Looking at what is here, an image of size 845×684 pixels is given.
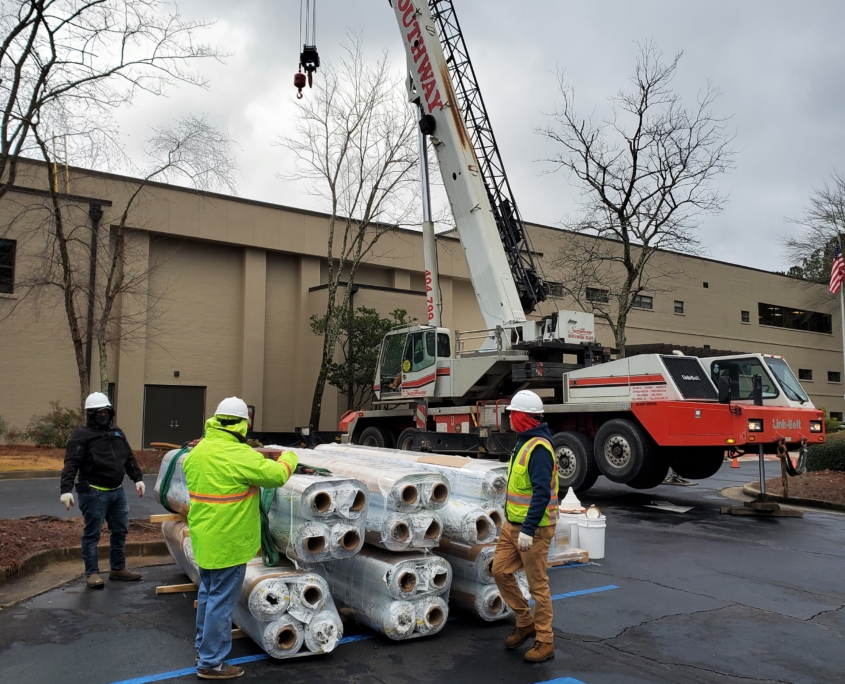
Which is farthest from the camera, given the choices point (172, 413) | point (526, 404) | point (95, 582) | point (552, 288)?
point (172, 413)

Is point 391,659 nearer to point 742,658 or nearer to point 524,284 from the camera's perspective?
point 742,658

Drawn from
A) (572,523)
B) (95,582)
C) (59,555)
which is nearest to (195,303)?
(59,555)

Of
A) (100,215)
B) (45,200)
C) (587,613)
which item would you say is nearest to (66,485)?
(587,613)

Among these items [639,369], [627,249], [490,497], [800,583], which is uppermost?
[627,249]

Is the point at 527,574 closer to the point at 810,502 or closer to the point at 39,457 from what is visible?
the point at 810,502

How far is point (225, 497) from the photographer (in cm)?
499

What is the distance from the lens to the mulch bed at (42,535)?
782 cm

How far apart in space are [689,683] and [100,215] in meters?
23.4

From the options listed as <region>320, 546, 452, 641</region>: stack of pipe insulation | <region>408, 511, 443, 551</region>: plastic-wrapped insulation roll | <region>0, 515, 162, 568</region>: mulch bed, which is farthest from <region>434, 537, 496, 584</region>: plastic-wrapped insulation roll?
<region>0, 515, 162, 568</region>: mulch bed

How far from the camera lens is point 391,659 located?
17.4ft

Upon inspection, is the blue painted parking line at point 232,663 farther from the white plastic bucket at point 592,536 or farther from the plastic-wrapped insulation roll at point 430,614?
the white plastic bucket at point 592,536

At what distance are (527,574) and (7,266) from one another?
73.9 ft

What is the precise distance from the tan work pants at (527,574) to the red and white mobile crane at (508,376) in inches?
308

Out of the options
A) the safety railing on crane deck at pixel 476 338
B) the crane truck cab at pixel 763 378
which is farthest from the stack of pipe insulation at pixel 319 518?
the safety railing on crane deck at pixel 476 338
